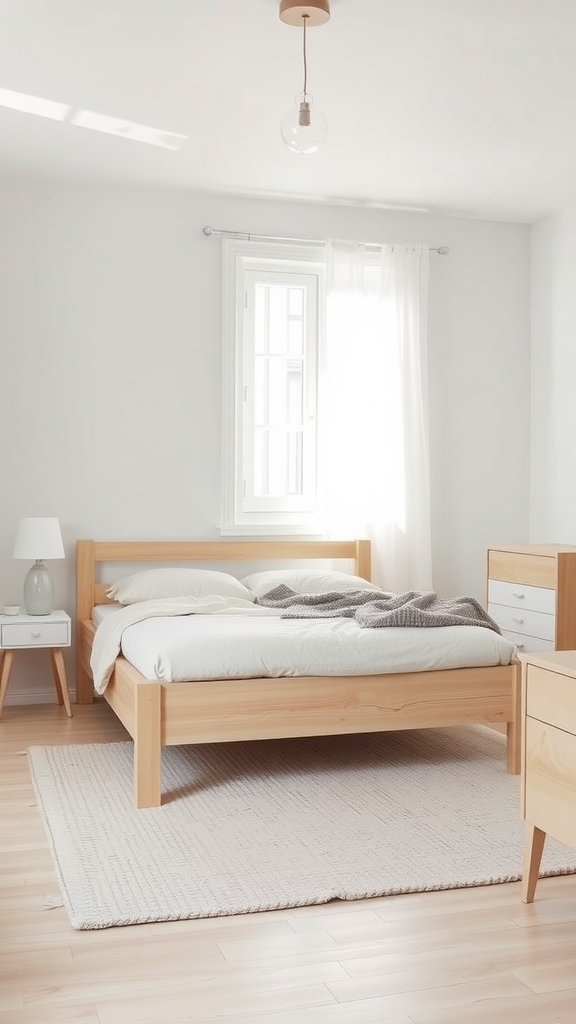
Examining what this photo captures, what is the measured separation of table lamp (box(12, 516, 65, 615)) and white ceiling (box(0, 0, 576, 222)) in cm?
163

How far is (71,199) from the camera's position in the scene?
4.94 m

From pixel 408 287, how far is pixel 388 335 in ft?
0.92

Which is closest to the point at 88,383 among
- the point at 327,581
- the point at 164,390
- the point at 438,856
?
the point at 164,390

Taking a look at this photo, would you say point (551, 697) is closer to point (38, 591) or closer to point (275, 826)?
point (275, 826)

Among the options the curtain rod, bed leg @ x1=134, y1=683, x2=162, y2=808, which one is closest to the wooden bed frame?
bed leg @ x1=134, y1=683, x2=162, y2=808

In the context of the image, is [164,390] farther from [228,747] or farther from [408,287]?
[228,747]

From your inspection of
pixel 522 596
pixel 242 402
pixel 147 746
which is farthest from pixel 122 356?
pixel 147 746

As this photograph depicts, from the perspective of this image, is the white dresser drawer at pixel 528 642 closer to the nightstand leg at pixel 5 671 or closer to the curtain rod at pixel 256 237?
the curtain rod at pixel 256 237

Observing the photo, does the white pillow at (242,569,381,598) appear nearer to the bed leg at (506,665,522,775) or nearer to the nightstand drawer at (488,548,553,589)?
the nightstand drawer at (488,548,553,589)

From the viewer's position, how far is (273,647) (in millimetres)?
3436

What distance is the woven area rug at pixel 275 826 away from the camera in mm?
2561

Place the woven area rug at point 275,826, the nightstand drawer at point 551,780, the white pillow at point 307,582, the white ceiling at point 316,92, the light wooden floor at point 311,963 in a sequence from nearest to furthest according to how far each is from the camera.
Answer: the light wooden floor at point 311,963 → the nightstand drawer at point 551,780 → the woven area rug at point 275,826 → the white ceiling at point 316,92 → the white pillow at point 307,582

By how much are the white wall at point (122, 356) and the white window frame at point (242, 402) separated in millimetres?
59

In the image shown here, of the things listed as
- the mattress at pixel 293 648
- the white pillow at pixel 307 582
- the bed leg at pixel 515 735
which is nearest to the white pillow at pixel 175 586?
the white pillow at pixel 307 582
